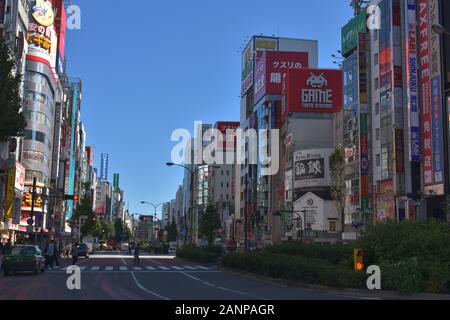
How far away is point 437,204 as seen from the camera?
5259 centimetres

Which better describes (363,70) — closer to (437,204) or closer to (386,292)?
(437,204)

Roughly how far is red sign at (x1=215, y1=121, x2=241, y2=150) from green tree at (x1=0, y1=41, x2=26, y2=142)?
125m

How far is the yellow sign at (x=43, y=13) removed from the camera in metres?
72.1

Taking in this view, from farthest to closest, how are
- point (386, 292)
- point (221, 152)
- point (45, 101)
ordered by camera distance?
point (221, 152) → point (45, 101) → point (386, 292)

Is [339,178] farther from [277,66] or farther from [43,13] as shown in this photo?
[43,13]

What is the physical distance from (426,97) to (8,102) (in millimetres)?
38798

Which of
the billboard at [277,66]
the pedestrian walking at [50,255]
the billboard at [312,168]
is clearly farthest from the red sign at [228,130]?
the pedestrian walking at [50,255]

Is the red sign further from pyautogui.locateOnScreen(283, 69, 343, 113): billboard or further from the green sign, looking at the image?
the green sign

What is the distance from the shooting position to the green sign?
65625mm

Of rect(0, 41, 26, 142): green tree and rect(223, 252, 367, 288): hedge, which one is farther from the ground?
rect(0, 41, 26, 142): green tree

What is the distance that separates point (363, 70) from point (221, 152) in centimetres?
9546

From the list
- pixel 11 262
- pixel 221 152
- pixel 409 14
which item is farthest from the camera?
pixel 221 152

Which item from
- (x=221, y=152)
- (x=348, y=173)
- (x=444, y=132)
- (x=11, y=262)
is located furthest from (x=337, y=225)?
(x=221, y=152)

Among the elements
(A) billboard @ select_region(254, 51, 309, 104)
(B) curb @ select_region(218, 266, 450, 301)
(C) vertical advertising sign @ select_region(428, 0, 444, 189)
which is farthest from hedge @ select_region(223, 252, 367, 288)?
(A) billboard @ select_region(254, 51, 309, 104)
